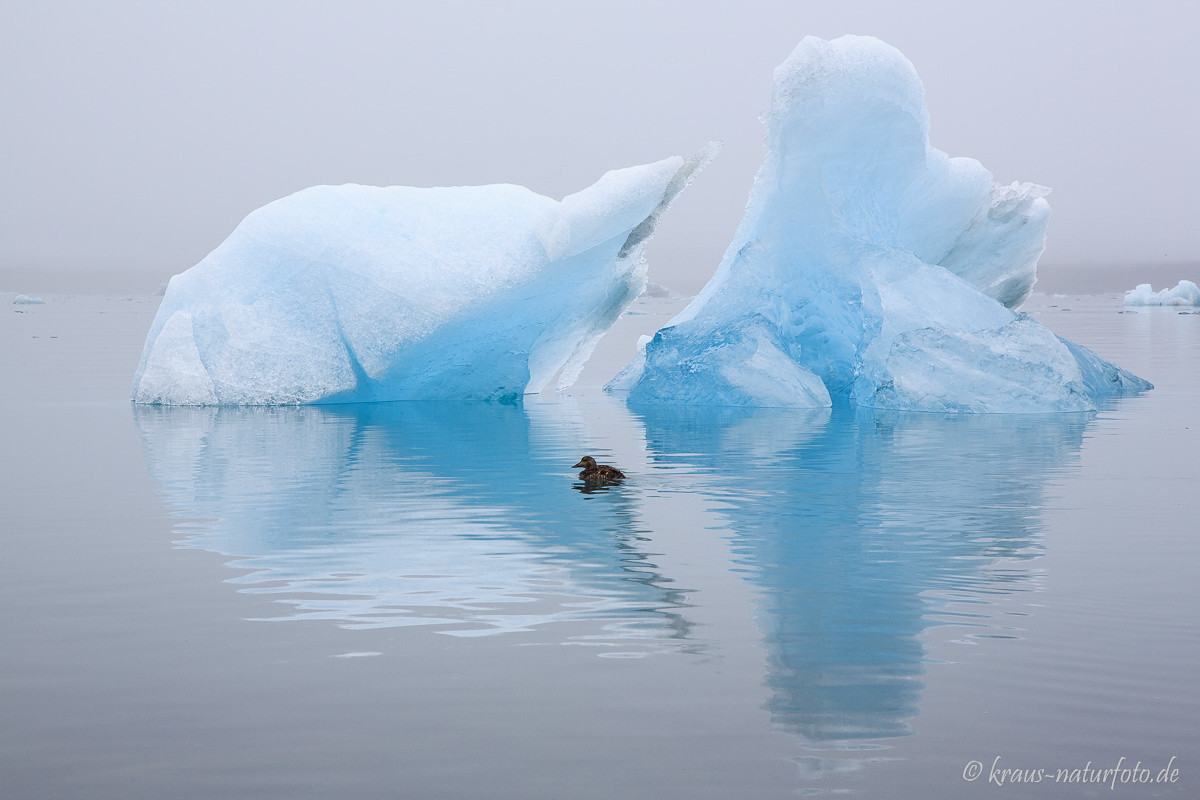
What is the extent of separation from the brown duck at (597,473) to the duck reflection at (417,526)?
0.22 metres

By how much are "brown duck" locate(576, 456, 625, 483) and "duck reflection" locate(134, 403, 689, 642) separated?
0.22 m

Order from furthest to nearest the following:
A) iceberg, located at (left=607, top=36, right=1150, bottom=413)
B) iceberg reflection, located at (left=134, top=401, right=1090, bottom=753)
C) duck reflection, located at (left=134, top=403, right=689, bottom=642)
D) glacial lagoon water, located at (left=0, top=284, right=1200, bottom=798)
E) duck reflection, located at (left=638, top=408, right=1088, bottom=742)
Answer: iceberg, located at (left=607, top=36, right=1150, bottom=413) < duck reflection, located at (left=134, top=403, right=689, bottom=642) < iceberg reflection, located at (left=134, top=401, right=1090, bottom=753) < duck reflection, located at (left=638, top=408, right=1088, bottom=742) < glacial lagoon water, located at (left=0, top=284, right=1200, bottom=798)

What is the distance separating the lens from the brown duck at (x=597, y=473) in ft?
37.4

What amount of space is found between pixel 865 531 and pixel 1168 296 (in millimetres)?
87324

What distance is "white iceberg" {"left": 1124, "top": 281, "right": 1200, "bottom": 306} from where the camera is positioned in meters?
82.7

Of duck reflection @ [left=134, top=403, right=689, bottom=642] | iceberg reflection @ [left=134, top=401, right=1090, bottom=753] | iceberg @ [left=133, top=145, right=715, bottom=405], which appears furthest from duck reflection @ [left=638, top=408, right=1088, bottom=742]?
iceberg @ [left=133, top=145, right=715, bottom=405]

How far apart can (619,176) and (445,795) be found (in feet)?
50.9

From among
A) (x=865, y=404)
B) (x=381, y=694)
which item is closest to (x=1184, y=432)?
(x=865, y=404)

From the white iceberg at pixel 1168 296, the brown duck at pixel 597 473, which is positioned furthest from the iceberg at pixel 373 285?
the white iceberg at pixel 1168 296

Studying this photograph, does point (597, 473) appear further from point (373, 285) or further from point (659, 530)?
point (373, 285)

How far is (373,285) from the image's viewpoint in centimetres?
1888

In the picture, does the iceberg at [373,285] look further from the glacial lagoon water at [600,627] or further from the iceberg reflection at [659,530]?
the glacial lagoon water at [600,627]

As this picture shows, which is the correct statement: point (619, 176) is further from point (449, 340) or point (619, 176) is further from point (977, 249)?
point (977, 249)

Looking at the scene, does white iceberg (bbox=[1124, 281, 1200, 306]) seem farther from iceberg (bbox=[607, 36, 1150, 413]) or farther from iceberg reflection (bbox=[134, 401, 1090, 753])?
iceberg reflection (bbox=[134, 401, 1090, 753])
